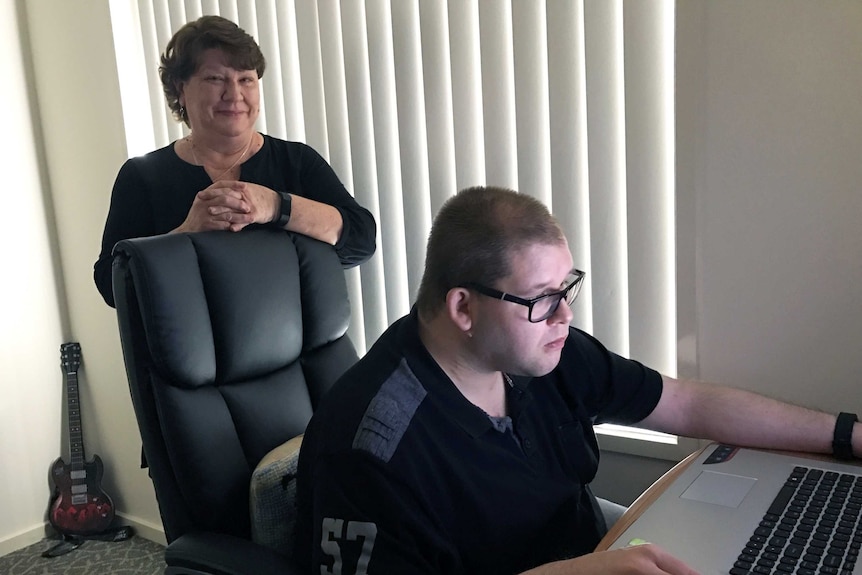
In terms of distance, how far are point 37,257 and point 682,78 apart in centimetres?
246

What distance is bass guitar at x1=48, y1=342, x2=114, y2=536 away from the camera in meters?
2.89

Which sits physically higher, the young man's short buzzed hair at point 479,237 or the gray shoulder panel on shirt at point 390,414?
the young man's short buzzed hair at point 479,237

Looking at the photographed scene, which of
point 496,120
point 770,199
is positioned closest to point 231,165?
point 496,120

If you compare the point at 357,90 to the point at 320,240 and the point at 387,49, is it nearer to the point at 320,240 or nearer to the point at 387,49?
the point at 387,49

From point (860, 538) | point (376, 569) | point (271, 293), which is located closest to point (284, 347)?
point (271, 293)

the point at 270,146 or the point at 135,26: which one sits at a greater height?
the point at 135,26

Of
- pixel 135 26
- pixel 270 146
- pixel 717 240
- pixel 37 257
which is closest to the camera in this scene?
pixel 717 240

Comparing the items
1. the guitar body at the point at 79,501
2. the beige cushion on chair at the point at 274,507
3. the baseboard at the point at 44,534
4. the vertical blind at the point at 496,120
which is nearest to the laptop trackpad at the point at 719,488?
the vertical blind at the point at 496,120

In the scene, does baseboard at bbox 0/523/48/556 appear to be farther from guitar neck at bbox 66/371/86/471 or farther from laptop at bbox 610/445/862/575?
laptop at bbox 610/445/862/575

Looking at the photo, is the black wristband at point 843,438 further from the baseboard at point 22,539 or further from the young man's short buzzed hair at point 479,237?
the baseboard at point 22,539

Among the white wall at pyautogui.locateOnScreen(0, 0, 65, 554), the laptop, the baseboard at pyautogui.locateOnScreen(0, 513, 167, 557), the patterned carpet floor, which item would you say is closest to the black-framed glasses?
the laptop

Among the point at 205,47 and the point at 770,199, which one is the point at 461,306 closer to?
the point at 770,199

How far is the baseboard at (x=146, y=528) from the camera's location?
288 cm

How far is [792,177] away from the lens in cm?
145
